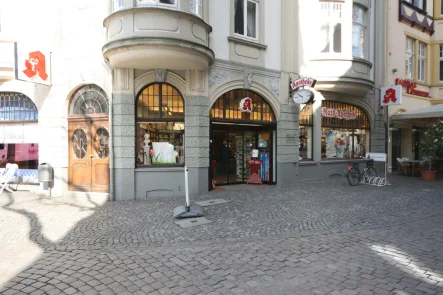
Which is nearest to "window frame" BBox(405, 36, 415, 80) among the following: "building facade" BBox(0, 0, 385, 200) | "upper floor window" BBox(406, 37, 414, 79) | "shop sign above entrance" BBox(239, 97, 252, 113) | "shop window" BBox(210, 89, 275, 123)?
"upper floor window" BBox(406, 37, 414, 79)

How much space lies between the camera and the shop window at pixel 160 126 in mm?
9445

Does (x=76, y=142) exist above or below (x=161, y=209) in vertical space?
above

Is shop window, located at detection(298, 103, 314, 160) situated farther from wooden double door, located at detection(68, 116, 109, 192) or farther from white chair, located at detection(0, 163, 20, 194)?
white chair, located at detection(0, 163, 20, 194)

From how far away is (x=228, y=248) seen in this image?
4.96m

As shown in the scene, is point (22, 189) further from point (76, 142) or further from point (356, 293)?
point (356, 293)

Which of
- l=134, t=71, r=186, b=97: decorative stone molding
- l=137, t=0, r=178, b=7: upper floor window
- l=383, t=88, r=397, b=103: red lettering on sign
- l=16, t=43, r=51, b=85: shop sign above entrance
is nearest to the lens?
l=137, t=0, r=178, b=7: upper floor window

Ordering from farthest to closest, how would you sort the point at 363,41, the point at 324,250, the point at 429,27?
1. the point at 429,27
2. the point at 363,41
3. the point at 324,250

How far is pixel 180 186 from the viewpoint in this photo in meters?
9.45

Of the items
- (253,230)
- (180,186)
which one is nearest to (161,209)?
(180,186)

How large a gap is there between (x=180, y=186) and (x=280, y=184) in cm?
424

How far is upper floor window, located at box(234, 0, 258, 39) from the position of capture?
1080 cm

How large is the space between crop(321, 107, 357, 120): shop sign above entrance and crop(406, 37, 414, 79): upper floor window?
5680mm

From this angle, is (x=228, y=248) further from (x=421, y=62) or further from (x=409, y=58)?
(x=421, y=62)

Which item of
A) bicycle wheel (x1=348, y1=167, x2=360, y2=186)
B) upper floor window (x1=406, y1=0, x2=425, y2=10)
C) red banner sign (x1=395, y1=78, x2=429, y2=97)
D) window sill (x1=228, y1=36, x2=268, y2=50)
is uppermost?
upper floor window (x1=406, y1=0, x2=425, y2=10)
